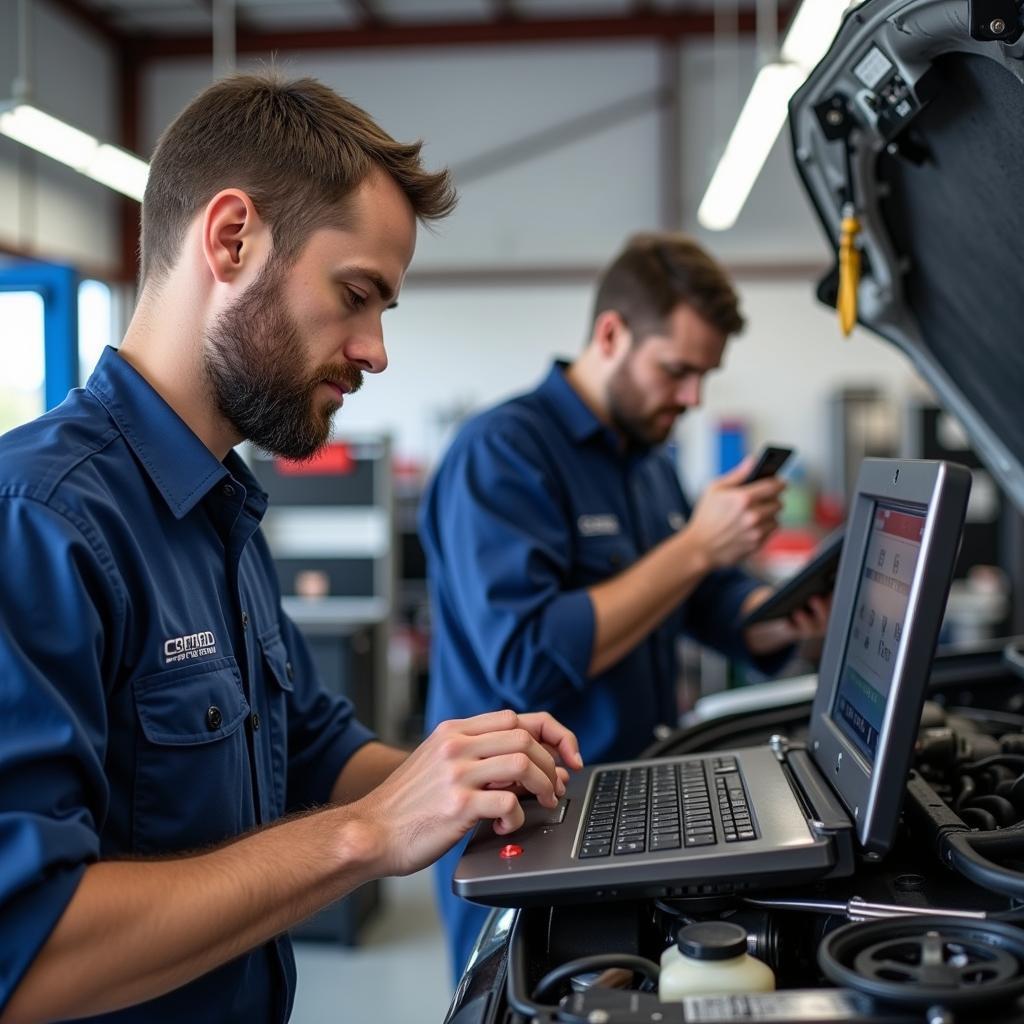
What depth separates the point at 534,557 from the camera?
1647 mm

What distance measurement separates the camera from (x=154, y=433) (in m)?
0.94

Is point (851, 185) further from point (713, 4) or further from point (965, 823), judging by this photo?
point (713, 4)

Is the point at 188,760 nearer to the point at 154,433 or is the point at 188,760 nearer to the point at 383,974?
the point at 154,433

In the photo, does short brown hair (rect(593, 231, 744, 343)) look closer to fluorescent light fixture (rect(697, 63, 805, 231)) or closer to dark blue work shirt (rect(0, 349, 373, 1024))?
dark blue work shirt (rect(0, 349, 373, 1024))

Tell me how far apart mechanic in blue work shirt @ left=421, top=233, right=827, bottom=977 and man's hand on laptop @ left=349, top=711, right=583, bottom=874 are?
730 mm

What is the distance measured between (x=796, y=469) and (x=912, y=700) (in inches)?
244

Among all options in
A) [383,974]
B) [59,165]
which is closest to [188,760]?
[383,974]

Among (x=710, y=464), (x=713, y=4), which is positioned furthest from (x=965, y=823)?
(x=713, y=4)

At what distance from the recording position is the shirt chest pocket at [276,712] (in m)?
1.09

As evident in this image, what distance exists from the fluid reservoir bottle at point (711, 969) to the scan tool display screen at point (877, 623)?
0.67 feet

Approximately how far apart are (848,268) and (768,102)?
2442 mm

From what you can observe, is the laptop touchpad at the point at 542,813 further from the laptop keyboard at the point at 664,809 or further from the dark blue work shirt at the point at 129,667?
the dark blue work shirt at the point at 129,667

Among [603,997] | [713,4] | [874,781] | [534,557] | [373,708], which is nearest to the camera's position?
[603,997]

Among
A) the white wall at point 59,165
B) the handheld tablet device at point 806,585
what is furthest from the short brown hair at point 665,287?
the white wall at point 59,165
